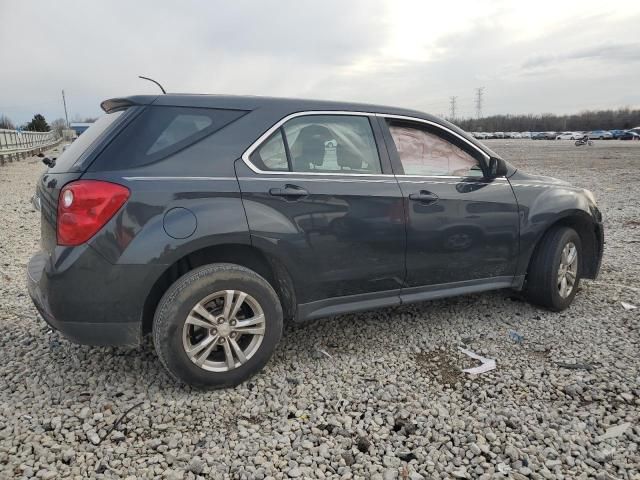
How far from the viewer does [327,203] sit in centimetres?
313

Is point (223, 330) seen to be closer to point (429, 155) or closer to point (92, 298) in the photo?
point (92, 298)

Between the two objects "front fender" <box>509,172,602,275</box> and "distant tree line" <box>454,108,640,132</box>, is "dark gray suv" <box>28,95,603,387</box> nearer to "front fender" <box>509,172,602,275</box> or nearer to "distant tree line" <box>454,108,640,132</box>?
"front fender" <box>509,172,602,275</box>

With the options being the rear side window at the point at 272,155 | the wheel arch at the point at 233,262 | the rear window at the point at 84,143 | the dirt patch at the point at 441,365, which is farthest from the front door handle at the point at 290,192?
the dirt patch at the point at 441,365

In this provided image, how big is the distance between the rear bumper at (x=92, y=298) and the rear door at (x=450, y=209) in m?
1.88

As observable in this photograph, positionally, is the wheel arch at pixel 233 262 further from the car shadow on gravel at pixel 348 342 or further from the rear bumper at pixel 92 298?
the car shadow on gravel at pixel 348 342

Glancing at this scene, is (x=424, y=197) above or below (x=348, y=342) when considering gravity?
above

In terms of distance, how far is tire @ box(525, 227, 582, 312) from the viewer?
4.12m

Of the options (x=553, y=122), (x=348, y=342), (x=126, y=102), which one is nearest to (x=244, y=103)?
(x=126, y=102)

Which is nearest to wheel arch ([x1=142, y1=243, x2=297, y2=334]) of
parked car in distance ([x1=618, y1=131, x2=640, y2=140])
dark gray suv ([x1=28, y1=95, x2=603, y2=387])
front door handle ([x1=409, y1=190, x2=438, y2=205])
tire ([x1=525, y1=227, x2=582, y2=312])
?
dark gray suv ([x1=28, y1=95, x2=603, y2=387])

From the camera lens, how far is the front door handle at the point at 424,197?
3451 millimetres

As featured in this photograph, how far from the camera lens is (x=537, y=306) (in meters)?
4.38

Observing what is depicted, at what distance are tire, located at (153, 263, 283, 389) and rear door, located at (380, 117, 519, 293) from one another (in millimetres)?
1148

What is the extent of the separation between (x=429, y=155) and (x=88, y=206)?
7.84 feet

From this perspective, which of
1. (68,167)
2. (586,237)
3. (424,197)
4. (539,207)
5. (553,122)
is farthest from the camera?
(553,122)
